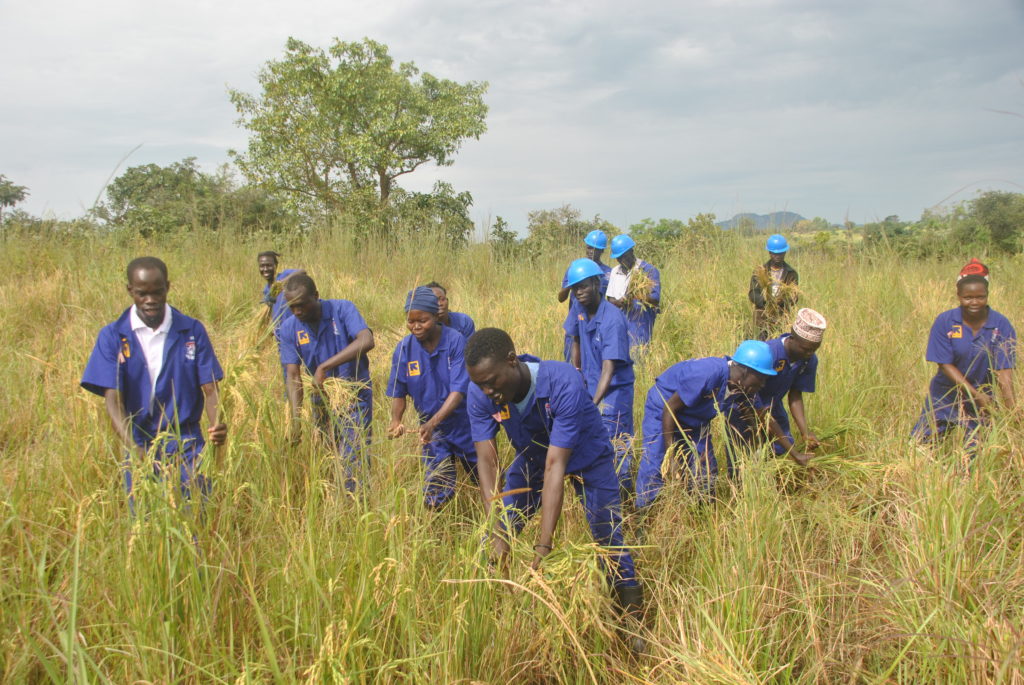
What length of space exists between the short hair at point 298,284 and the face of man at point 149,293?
1021 millimetres

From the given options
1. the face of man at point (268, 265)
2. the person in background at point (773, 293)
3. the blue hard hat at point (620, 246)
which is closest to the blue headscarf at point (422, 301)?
the blue hard hat at point (620, 246)

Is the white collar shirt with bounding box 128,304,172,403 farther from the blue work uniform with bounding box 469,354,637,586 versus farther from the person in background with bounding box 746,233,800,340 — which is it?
the person in background with bounding box 746,233,800,340

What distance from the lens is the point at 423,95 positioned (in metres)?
19.5

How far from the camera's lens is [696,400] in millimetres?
3939

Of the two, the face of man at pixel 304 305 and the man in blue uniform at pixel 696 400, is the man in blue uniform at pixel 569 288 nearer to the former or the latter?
the man in blue uniform at pixel 696 400

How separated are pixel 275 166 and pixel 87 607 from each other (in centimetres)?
1842

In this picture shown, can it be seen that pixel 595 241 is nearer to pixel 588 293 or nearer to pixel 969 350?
pixel 588 293

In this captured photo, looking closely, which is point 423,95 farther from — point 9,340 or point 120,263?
point 9,340

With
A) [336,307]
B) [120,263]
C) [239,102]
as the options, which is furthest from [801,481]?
[239,102]

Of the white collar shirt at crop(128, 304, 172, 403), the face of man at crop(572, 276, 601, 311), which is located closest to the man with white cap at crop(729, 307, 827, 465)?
the face of man at crop(572, 276, 601, 311)

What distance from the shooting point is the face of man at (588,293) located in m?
5.15

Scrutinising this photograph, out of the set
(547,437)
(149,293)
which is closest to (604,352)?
(547,437)

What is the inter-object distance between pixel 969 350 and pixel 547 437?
308 centimetres

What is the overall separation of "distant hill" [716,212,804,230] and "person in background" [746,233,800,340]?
2713 mm
